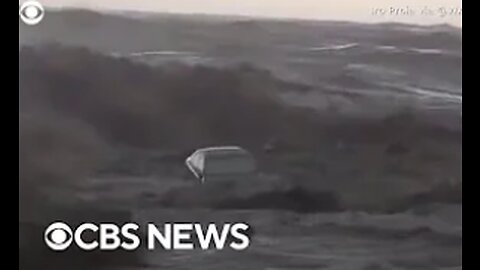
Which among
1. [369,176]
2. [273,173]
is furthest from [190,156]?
[369,176]

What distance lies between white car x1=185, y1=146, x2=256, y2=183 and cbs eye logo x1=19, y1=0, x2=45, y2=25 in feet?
0.84

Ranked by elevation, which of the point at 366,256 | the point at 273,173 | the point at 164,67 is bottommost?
the point at 366,256

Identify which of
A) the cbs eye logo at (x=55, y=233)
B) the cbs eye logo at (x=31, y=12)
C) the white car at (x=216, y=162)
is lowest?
the cbs eye logo at (x=55, y=233)

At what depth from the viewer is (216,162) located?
1.27 meters

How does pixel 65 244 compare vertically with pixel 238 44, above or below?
below

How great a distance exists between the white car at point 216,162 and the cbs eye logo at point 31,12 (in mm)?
257

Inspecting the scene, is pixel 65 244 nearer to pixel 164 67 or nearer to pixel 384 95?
pixel 164 67

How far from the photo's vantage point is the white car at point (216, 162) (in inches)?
49.9

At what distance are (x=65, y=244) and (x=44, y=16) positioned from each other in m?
0.29

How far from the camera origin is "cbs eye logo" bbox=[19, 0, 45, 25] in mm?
1256

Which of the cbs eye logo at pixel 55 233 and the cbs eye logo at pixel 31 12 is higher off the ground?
the cbs eye logo at pixel 31 12

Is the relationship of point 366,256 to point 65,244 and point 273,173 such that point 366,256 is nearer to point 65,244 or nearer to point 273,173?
point 273,173

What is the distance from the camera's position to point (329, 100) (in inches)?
50.4

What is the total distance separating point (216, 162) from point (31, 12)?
30cm
